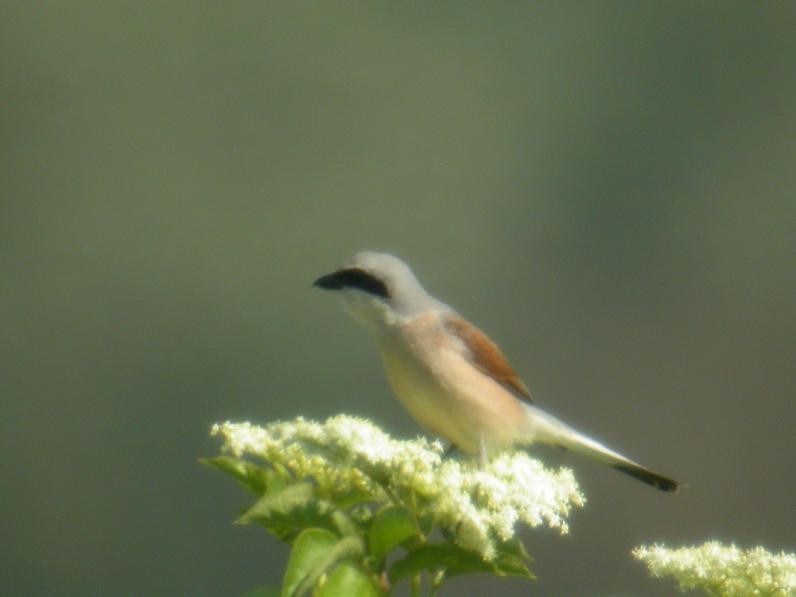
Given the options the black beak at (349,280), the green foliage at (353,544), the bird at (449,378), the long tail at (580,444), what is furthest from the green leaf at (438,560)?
the long tail at (580,444)

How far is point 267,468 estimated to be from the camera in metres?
1.09

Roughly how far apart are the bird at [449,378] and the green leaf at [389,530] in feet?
3.28

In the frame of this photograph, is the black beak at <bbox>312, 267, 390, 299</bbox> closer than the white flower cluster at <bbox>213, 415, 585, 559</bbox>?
No

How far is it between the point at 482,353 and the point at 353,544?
1.30 metres

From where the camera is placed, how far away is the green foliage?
0.95 meters

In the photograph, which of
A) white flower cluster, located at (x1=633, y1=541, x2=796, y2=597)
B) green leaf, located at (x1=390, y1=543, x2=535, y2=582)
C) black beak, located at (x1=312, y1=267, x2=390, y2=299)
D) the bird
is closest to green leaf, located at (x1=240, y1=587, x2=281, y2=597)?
Answer: green leaf, located at (x1=390, y1=543, x2=535, y2=582)

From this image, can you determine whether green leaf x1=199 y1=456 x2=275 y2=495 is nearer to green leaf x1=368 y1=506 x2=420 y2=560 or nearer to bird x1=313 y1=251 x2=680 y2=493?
green leaf x1=368 y1=506 x2=420 y2=560

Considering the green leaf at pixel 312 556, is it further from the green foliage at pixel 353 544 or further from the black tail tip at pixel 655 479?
the black tail tip at pixel 655 479

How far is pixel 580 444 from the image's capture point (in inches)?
88.0

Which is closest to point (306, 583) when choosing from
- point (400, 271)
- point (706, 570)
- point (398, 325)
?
point (706, 570)

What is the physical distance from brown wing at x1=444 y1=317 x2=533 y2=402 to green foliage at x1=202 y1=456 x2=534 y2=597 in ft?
3.81

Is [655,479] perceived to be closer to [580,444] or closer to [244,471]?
[580,444]

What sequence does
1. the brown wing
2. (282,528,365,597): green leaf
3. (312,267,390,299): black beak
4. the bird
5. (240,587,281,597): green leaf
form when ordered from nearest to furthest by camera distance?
(282,528,365,597): green leaf < (240,587,281,597): green leaf < (312,267,390,299): black beak < the bird < the brown wing

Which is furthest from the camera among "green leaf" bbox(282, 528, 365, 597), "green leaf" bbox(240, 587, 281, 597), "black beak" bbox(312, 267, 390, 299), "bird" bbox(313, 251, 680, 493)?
"bird" bbox(313, 251, 680, 493)
